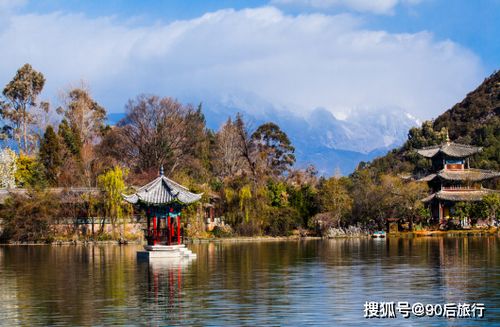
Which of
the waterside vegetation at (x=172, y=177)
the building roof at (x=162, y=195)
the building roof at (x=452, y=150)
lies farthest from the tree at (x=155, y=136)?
the building roof at (x=162, y=195)

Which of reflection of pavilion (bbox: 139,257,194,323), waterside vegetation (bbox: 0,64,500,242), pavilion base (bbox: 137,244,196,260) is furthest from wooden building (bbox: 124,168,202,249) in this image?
waterside vegetation (bbox: 0,64,500,242)

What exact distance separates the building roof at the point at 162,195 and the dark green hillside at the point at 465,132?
4309 cm

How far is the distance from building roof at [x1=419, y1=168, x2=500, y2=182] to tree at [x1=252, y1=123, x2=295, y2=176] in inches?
605

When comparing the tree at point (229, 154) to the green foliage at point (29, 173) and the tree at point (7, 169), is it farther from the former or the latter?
the tree at point (7, 169)

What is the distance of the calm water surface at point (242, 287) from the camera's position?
19.8 meters

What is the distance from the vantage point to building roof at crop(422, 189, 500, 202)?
227 ft

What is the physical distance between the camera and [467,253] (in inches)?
1585

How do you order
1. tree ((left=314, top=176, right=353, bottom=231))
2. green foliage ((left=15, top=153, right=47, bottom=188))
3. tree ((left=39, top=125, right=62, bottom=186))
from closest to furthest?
green foliage ((left=15, top=153, right=47, bottom=188)) → tree ((left=314, top=176, right=353, bottom=231)) → tree ((left=39, top=125, right=62, bottom=186))

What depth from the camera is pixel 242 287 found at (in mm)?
25969

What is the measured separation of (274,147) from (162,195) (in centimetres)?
4330

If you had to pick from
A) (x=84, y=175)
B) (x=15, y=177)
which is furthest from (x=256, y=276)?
(x=15, y=177)

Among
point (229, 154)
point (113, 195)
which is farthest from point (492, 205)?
point (113, 195)

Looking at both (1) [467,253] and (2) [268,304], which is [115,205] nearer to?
(1) [467,253]

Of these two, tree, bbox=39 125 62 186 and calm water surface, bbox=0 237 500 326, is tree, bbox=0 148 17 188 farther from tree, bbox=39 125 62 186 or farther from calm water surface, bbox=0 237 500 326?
calm water surface, bbox=0 237 500 326
